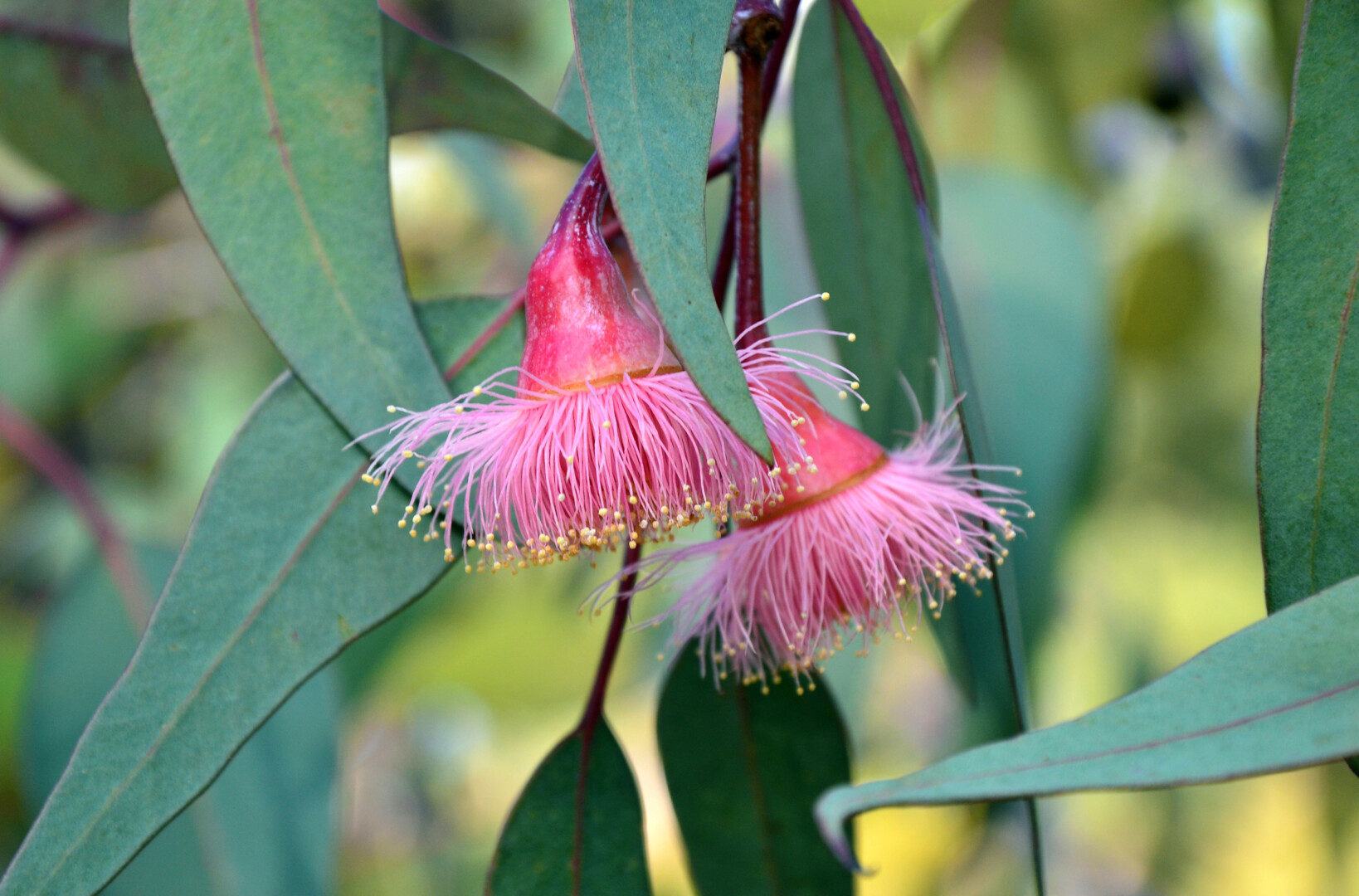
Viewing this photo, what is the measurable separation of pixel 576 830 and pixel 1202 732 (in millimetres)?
497

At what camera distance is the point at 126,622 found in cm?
121

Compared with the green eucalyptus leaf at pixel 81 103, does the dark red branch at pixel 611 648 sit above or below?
below

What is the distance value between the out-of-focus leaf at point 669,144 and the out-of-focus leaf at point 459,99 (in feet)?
0.76

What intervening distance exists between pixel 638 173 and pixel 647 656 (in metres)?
1.46

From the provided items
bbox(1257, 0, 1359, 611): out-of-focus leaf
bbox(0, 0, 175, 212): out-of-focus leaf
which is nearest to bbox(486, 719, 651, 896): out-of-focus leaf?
bbox(1257, 0, 1359, 611): out-of-focus leaf

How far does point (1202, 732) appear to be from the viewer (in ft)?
1.39

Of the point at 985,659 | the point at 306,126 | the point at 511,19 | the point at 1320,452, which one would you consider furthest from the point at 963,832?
the point at 511,19

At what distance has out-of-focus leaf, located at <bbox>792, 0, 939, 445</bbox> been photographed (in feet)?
2.65

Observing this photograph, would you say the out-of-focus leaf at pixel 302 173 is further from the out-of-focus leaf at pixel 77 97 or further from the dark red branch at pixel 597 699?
the out-of-focus leaf at pixel 77 97

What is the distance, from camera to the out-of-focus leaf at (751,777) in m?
0.87

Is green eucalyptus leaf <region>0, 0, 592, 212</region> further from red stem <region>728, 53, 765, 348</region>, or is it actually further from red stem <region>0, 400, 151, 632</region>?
red stem <region>728, 53, 765, 348</region>

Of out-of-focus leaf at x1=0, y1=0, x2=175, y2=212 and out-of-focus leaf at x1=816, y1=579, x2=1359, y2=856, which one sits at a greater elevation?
out-of-focus leaf at x1=0, y1=0, x2=175, y2=212

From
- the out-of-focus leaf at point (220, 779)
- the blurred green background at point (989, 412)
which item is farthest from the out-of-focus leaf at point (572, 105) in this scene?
the out-of-focus leaf at point (220, 779)

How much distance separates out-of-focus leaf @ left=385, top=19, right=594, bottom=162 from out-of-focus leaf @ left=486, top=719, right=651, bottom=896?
44 cm
